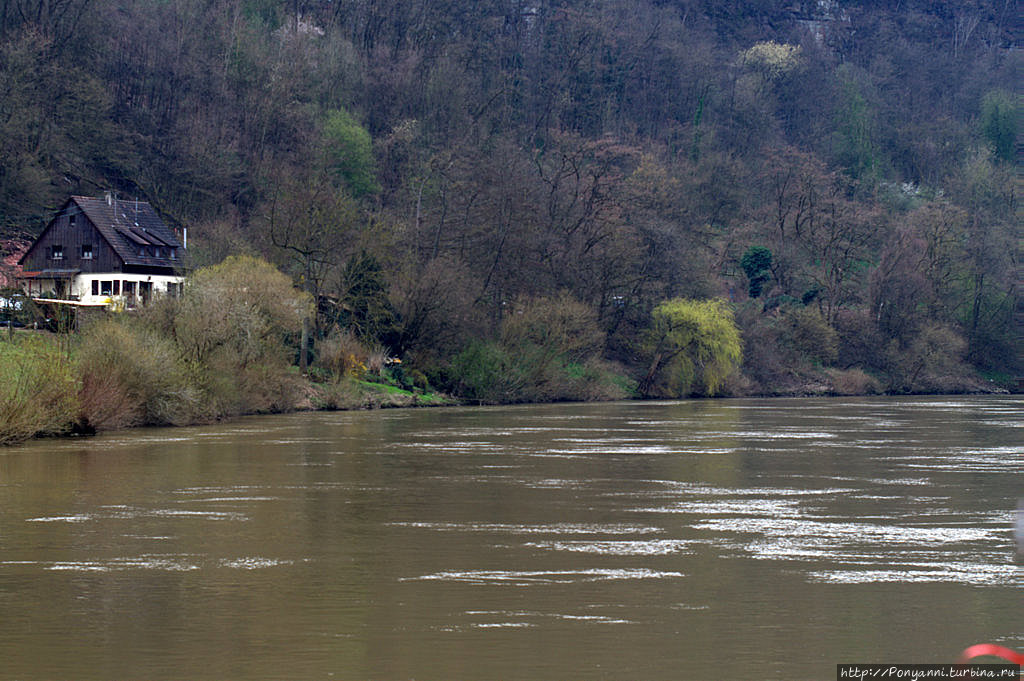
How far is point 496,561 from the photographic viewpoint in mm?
17844

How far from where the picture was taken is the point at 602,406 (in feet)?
211

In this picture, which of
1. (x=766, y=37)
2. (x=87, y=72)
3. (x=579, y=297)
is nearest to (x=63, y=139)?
(x=87, y=72)

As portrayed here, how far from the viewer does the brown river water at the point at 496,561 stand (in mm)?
12750

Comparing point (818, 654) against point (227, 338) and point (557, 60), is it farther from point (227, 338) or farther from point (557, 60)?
point (557, 60)

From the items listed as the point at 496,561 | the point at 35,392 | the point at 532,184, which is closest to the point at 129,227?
the point at 532,184

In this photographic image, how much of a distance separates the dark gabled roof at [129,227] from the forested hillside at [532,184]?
248cm

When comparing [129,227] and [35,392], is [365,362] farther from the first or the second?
[35,392]

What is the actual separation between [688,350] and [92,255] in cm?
3712

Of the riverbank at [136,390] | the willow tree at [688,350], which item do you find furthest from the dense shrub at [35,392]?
the willow tree at [688,350]

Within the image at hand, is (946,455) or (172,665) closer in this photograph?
(172,665)

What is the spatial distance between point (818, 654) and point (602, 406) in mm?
51525

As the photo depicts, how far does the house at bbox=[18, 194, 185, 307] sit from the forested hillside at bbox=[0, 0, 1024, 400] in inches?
94.8

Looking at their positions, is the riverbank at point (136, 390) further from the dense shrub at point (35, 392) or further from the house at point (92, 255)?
the house at point (92, 255)

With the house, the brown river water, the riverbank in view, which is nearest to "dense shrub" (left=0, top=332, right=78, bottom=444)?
the riverbank
